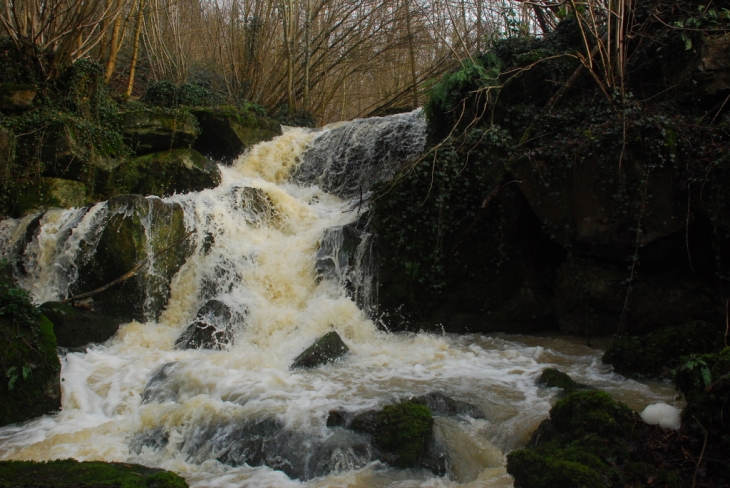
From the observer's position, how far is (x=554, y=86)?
328 inches

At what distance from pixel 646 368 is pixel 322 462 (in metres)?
3.73

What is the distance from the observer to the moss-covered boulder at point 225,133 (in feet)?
41.5

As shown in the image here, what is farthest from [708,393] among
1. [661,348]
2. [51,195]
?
[51,195]

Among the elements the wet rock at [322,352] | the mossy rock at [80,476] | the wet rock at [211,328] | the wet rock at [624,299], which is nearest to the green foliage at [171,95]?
the wet rock at [211,328]

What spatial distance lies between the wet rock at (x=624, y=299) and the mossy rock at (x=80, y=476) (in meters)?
5.69

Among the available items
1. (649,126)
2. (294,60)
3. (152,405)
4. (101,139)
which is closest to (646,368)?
(649,126)

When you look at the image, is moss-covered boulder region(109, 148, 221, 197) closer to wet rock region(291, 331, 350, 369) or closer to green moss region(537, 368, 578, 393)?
wet rock region(291, 331, 350, 369)

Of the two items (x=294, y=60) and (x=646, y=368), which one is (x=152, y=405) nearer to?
(x=646, y=368)

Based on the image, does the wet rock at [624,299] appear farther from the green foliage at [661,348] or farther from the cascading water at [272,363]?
the green foliage at [661,348]

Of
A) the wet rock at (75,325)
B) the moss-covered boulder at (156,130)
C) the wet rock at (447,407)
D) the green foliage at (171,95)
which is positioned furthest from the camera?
the green foliage at (171,95)

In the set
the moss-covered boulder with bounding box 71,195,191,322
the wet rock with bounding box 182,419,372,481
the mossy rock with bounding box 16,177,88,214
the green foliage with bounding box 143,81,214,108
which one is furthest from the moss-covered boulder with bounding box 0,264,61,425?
the green foliage with bounding box 143,81,214,108

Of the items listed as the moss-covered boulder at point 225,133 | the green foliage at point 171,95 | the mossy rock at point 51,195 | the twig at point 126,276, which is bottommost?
the twig at point 126,276

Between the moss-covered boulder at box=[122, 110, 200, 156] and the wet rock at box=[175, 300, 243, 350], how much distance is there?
5.44 meters

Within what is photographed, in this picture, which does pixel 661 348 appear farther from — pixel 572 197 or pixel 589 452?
pixel 589 452
